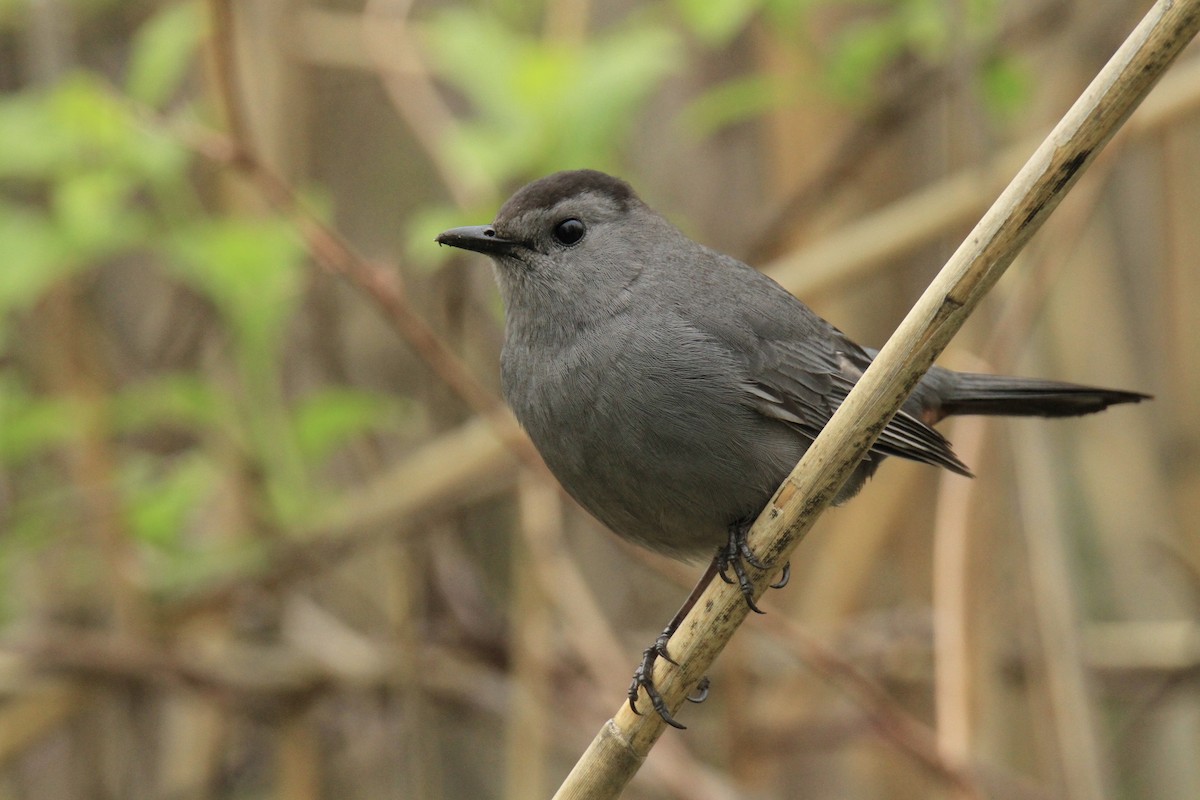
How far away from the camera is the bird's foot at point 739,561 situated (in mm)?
2182

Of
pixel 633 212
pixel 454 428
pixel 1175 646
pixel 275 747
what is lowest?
pixel 275 747

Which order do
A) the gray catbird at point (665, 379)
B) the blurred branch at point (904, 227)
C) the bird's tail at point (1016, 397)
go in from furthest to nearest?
the blurred branch at point (904, 227) → the bird's tail at point (1016, 397) → the gray catbird at point (665, 379)

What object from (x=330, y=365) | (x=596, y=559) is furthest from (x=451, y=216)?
(x=596, y=559)

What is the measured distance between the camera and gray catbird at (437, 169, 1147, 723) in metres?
2.66

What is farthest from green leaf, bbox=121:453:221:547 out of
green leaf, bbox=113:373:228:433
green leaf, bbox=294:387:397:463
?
green leaf, bbox=294:387:397:463

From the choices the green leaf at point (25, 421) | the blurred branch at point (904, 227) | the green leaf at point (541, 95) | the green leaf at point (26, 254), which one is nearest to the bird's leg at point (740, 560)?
the green leaf at point (541, 95)

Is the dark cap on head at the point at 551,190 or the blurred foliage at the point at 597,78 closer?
the dark cap on head at the point at 551,190

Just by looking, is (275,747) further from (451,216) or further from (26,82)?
(26,82)

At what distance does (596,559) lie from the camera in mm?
5156

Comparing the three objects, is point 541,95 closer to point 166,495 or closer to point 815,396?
point 815,396

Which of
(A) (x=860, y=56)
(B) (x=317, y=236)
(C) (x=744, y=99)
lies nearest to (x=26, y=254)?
(B) (x=317, y=236)

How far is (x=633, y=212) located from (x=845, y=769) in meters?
2.58

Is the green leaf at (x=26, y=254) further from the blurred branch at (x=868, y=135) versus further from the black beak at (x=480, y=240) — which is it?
the blurred branch at (x=868, y=135)

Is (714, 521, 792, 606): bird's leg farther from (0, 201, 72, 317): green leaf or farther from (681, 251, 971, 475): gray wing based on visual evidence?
(0, 201, 72, 317): green leaf
